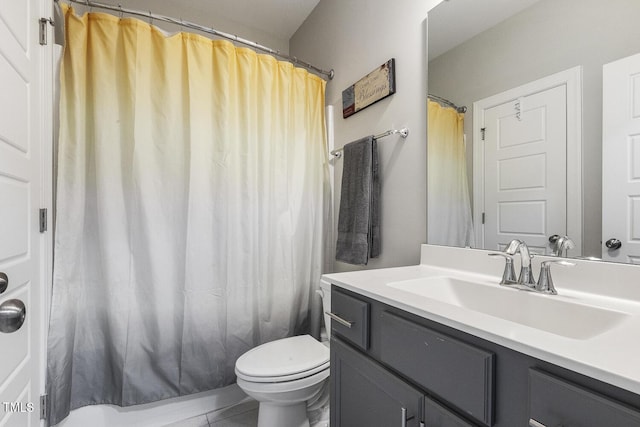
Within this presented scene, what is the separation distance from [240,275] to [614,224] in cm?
155


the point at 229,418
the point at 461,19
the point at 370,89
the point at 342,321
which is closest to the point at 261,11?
the point at 370,89

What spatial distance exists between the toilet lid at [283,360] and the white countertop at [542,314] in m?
0.52

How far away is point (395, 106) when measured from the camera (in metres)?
1.43

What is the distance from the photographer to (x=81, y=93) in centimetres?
129

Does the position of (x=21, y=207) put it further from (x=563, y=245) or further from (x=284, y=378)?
(x=563, y=245)

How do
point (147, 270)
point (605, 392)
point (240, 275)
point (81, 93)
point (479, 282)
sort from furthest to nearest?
point (240, 275)
point (147, 270)
point (81, 93)
point (479, 282)
point (605, 392)

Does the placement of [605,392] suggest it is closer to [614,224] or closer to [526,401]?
[526,401]

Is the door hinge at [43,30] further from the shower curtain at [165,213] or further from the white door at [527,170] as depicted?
the white door at [527,170]

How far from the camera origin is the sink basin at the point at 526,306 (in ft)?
2.16

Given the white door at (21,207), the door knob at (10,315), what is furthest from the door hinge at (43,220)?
the door knob at (10,315)

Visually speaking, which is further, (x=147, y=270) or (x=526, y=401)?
(x=147, y=270)

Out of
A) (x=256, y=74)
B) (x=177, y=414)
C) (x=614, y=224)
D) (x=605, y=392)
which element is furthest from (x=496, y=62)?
(x=177, y=414)

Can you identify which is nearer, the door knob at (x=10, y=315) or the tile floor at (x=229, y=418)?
the door knob at (x=10, y=315)

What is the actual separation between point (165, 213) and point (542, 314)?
1552mm
